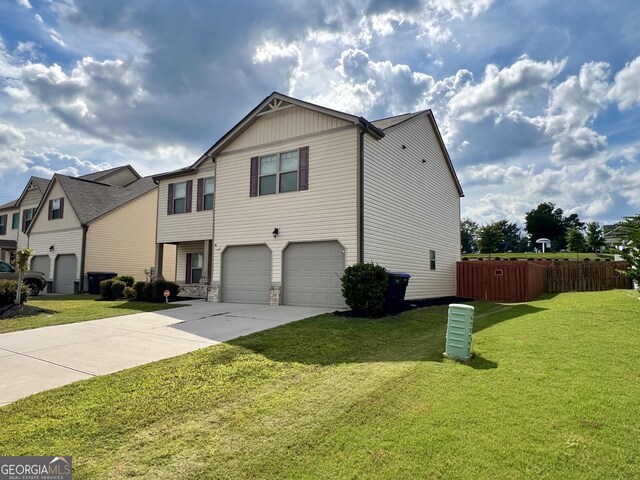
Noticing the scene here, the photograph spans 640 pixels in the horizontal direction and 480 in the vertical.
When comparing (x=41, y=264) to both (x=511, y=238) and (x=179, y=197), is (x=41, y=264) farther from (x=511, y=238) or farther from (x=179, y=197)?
(x=511, y=238)

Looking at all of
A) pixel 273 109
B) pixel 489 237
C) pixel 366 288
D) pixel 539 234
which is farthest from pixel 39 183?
pixel 539 234

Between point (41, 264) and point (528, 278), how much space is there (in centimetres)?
2865

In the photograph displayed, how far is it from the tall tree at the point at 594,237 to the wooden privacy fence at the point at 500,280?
28.9m

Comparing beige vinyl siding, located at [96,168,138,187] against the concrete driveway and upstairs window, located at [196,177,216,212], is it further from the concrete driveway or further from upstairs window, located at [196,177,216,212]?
the concrete driveway

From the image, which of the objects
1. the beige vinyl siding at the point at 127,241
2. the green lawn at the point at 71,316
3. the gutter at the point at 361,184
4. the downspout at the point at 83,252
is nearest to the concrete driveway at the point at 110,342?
the green lawn at the point at 71,316

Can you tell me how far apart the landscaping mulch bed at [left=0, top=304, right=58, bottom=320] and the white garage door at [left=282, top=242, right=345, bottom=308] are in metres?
7.68

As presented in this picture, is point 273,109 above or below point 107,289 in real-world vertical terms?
above

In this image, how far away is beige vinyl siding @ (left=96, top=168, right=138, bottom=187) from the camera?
28938 mm

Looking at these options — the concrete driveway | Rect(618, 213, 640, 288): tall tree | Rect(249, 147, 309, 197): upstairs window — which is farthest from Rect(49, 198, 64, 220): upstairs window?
Rect(618, 213, 640, 288): tall tree

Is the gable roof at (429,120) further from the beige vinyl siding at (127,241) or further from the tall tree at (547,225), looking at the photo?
the tall tree at (547,225)

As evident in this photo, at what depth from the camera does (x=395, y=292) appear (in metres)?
11.2

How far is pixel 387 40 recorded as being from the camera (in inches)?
494

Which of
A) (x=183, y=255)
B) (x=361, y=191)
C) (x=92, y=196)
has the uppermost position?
(x=92, y=196)

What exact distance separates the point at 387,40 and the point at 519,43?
430cm
